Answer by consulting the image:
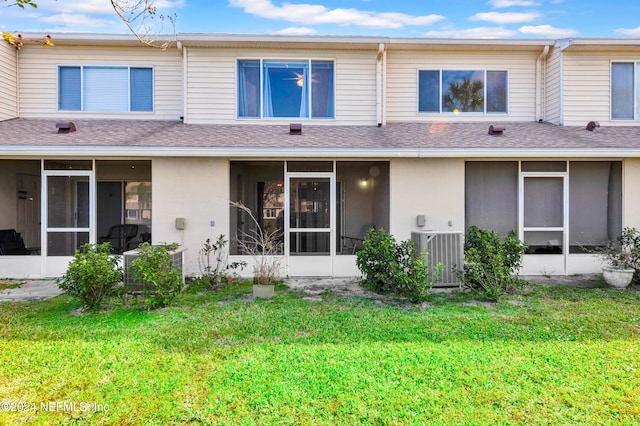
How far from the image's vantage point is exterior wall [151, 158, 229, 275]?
8.04 m

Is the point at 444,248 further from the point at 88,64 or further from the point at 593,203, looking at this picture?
the point at 88,64

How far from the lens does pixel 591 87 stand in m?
9.65

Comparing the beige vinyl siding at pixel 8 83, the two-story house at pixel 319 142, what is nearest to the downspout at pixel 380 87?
the two-story house at pixel 319 142

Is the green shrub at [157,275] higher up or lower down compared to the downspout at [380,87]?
lower down

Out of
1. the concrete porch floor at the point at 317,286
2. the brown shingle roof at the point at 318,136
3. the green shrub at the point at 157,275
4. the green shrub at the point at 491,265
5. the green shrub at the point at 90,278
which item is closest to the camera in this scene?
the green shrub at the point at 90,278

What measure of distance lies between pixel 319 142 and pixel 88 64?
6476 millimetres

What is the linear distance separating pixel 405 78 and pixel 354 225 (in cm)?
421

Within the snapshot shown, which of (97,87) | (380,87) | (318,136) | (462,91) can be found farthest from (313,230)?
(97,87)

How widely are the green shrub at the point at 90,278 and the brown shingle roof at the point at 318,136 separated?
275 cm

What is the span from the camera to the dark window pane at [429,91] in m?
9.95

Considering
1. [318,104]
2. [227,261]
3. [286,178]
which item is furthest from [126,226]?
[318,104]

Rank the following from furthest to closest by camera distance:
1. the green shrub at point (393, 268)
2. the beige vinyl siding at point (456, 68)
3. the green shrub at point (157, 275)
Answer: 1. the beige vinyl siding at point (456, 68)
2. the green shrub at point (393, 268)
3. the green shrub at point (157, 275)

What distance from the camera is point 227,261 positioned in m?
8.20

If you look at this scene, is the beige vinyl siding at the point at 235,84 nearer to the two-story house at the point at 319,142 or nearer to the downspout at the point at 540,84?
the two-story house at the point at 319,142
